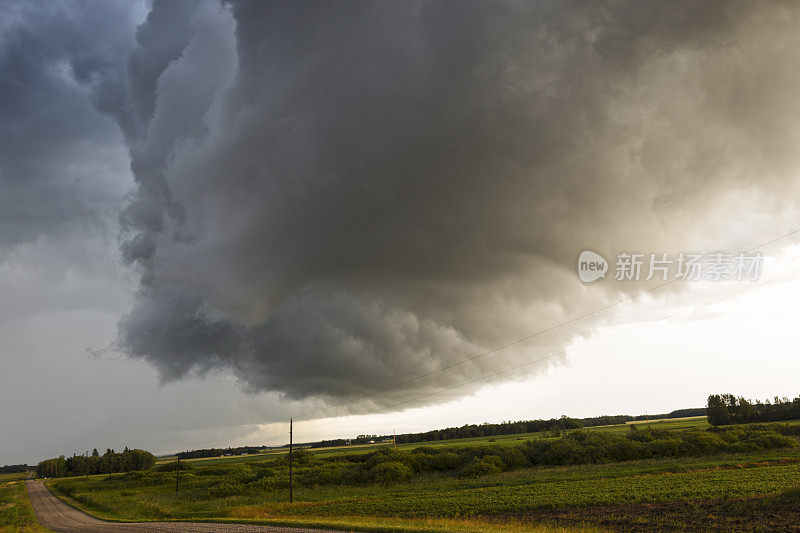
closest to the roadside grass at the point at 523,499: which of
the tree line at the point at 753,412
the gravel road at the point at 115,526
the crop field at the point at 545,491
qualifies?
the crop field at the point at 545,491

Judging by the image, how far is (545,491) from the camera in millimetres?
59594

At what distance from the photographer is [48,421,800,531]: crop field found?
39.1 meters

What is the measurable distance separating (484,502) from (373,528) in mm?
26030

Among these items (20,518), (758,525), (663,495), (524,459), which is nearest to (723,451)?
(524,459)

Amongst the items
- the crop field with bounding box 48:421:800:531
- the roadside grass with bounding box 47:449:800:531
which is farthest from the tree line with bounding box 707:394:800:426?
the roadside grass with bounding box 47:449:800:531

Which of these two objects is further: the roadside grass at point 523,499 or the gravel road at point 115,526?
the roadside grass at point 523,499

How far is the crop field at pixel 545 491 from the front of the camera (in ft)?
128

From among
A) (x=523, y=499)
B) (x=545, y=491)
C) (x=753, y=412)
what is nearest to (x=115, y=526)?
(x=523, y=499)

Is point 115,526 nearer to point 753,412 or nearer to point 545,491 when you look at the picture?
point 545,491

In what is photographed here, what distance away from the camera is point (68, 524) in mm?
57531

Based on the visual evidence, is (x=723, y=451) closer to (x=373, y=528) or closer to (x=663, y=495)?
(x=663, y=495)

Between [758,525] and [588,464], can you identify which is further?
[588,464]

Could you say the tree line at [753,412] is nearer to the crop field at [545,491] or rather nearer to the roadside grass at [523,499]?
the crop field at [545,491]

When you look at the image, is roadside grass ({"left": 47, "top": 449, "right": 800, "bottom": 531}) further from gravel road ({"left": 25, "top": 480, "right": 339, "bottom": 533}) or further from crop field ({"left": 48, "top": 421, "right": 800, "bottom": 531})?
gravel road ({"left": 25, "top": 480, "right": 339, "bottom": 533})
